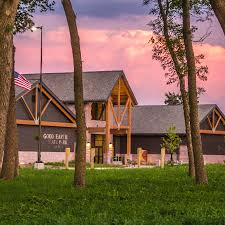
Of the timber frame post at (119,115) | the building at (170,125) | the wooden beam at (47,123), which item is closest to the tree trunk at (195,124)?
the wooden beam at (47,123)

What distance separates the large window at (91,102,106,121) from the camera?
67.4 m

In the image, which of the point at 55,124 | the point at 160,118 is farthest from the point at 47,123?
the point at 160,118

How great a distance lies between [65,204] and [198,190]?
5.83 m

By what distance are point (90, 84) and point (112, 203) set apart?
155 feet

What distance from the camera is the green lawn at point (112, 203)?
13.7 m

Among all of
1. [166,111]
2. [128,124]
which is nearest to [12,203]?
[128,124]

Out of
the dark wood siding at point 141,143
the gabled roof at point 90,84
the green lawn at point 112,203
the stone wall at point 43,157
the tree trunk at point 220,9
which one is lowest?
the green lawn at point 112,203

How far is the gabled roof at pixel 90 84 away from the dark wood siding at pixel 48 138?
4.10 meters

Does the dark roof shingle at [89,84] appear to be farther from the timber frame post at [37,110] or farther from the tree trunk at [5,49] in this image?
the tree trunk at [5,49]

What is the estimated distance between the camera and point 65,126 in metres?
58.8

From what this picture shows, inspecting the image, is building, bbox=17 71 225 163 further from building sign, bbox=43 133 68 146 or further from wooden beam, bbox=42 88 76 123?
building sign, bbox=43 133 68 146

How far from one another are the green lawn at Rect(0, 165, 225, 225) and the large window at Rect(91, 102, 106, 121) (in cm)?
4140

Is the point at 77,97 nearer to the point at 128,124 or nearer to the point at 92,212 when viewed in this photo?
the point at 92,212

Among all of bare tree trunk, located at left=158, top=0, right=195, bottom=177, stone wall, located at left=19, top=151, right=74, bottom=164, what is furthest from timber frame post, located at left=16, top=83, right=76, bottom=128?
bare tree trunk, located at left=158, top=0, right=195, bottom=177
